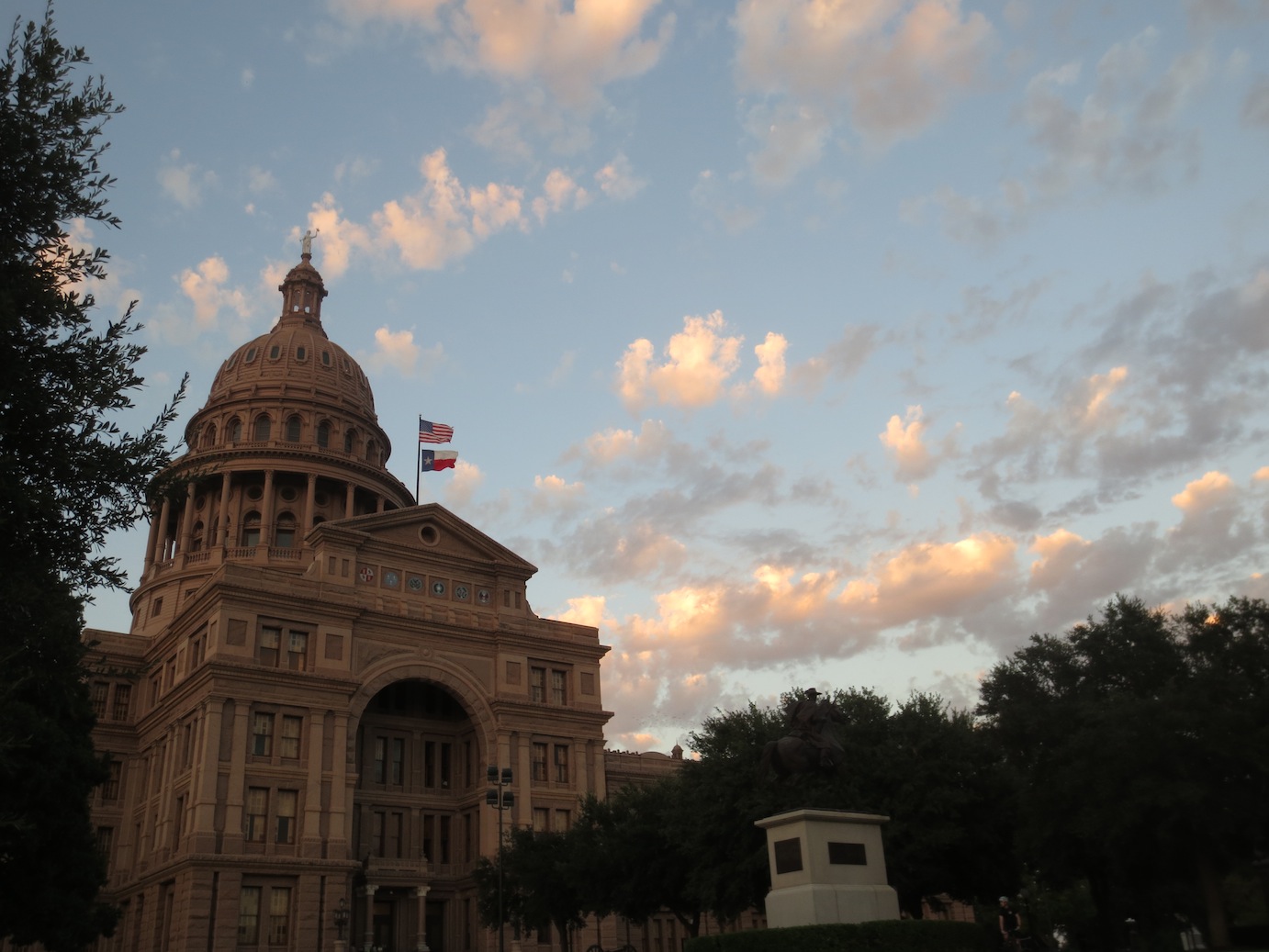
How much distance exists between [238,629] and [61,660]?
3157 cm

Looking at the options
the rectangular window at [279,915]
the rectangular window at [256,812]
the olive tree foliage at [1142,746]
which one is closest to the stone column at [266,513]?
the rectangular window at [256,812]

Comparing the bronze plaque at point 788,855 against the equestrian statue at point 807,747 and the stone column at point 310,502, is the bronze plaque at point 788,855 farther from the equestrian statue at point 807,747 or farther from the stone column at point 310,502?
the stone column at point 310,502

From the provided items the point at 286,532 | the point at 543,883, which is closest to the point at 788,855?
the point at 543,883

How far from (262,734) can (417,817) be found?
33.6ft

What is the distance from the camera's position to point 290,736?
50781mm

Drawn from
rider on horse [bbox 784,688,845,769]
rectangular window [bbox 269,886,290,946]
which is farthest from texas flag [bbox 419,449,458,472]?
rider on horse [bbox 784,688,845,769]

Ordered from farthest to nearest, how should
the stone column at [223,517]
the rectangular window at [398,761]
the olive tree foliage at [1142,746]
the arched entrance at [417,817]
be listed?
the stone column at [223,517] → the rectangular window at [398,761] → the arched entrance at [417,817] → the olive tree foliage at [1142,746]

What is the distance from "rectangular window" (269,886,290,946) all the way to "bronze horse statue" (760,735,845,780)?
30.0 metres

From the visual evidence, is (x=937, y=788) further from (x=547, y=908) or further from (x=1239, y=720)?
(x=547, y=908)

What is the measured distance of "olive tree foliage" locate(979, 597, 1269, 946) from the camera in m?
32.2

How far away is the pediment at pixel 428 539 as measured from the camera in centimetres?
5728

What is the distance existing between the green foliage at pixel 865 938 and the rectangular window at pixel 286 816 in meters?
29.6

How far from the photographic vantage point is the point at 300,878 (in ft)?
156

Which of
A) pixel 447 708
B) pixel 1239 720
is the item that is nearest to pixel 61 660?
pixel 1239 720
